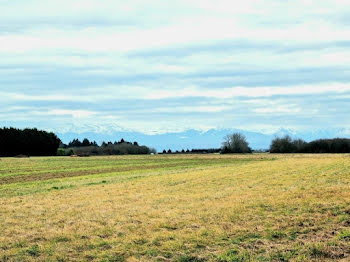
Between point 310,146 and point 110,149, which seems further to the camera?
point 110,149

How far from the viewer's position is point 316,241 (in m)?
11.4

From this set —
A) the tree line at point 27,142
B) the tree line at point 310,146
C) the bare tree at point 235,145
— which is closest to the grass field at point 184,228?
the tree line at point 310,146

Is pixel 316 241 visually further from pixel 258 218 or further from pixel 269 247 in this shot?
pixel 258 218

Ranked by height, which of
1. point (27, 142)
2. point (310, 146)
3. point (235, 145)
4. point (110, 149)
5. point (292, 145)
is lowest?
point (110, 149)

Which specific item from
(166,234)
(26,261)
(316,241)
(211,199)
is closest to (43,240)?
(26,261)

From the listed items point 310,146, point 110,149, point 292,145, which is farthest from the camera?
point 110,149

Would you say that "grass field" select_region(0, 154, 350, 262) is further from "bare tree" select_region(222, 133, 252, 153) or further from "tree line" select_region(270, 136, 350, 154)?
"bare tree" select_region(222, 133, 252, 153)

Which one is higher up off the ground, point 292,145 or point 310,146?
point 292,145

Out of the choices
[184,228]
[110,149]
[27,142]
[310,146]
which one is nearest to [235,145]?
[310,146]

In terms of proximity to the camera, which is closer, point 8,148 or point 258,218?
point 258,218

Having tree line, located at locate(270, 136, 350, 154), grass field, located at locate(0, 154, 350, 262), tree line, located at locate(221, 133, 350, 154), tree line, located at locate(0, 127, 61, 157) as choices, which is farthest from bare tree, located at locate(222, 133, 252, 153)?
grass field, located at locate(0, 154, 350, 262)

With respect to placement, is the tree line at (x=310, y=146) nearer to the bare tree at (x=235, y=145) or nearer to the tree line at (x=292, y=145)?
the tree line at (x=292, y=145)

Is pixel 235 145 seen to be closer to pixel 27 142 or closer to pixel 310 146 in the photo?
pixel 310 146

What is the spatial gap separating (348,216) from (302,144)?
132 metres
